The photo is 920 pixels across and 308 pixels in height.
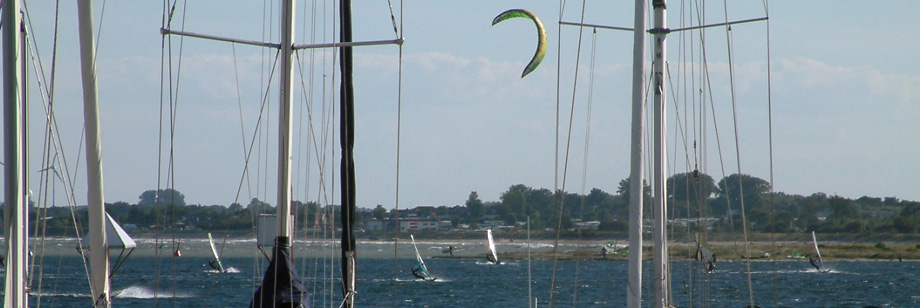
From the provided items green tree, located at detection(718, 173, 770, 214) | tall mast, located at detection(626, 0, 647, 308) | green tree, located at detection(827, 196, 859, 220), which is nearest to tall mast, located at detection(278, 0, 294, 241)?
tall mast, located at detection(626, 0, 647, 308)

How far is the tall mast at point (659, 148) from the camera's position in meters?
13.4

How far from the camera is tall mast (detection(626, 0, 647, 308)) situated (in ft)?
38.9

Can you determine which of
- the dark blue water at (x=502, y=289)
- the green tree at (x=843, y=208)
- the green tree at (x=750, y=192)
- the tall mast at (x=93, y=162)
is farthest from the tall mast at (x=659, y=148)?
the green tree at (x=843, y=208)

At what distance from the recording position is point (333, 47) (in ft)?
38.8

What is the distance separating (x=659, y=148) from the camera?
44.3 ft

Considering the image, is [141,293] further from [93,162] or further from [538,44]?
[93,162]

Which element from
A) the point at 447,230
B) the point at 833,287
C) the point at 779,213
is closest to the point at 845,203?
the point at 779,213

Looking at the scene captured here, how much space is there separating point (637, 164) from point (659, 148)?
159 centimetres

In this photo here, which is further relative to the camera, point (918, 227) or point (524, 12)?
point (918, 227)

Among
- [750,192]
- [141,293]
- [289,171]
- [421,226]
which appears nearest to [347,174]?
[289,171]

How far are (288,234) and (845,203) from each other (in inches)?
5960

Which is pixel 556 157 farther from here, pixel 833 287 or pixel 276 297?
pixel 833 287

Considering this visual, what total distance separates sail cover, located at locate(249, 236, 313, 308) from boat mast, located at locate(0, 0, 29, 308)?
8.32 feet

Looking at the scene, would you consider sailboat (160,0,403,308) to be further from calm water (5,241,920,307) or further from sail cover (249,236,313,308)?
calm water (5,241,920,307)
